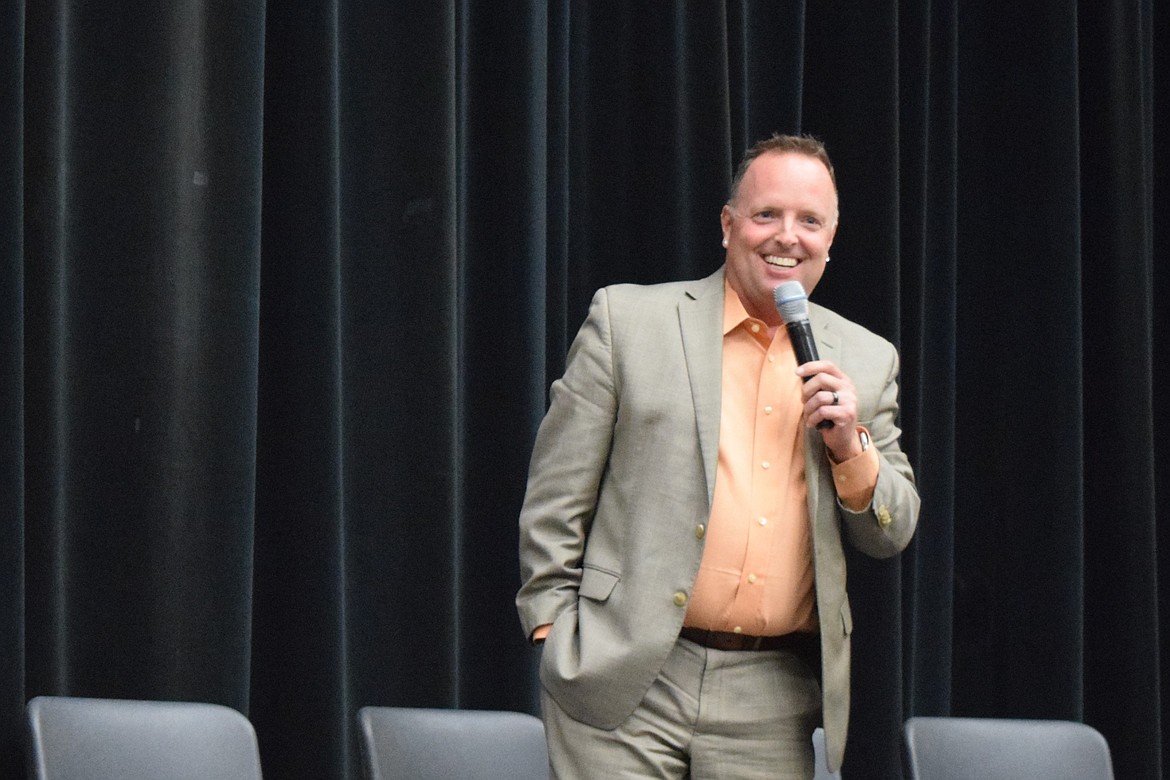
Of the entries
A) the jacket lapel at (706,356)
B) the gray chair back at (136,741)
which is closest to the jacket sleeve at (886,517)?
the jacket lapel at (706,356)

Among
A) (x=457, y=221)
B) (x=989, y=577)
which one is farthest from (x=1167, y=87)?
(x=457, y=221)

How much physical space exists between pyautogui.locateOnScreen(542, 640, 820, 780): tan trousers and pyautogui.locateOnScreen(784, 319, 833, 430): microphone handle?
393 millimetres

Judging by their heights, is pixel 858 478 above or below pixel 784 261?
below

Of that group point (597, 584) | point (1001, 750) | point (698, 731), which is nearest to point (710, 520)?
point (597, 584)

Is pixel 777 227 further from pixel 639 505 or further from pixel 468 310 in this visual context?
pixel 468 310

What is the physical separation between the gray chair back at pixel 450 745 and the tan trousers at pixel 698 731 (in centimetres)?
60

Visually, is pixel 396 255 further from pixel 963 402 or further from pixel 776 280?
pixel 963 402

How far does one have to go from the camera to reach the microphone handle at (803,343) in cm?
229

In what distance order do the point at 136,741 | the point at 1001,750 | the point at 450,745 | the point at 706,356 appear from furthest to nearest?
the point at 1001,750 < the point at 450,745 < the point at 136,741 < the point at 706,356

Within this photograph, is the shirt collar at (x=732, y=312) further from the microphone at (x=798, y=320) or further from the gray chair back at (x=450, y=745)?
the gray chair back at (x=450, y=745)

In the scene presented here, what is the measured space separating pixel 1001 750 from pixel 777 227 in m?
1.38

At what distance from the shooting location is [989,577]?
452 centimetres

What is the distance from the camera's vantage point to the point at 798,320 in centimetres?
234

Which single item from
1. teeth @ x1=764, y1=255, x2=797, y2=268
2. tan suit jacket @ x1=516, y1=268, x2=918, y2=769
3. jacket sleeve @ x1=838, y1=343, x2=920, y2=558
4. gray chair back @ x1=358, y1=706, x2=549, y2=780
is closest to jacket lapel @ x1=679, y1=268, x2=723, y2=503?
tan suit jacket @ x1=516, y1=268, x2=918, y2=769
